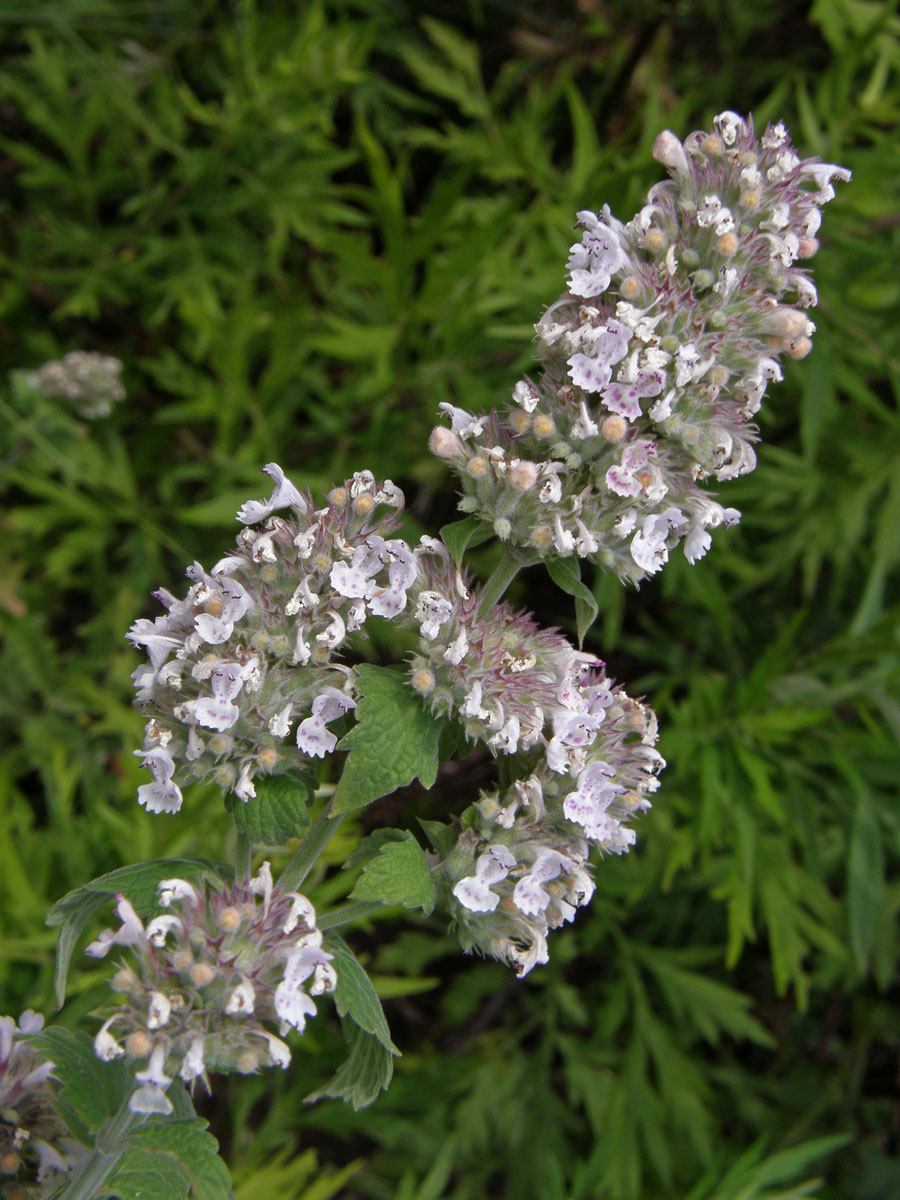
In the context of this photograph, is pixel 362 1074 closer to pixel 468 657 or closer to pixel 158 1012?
pixel 158 1012

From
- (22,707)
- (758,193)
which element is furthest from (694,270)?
(22,707)

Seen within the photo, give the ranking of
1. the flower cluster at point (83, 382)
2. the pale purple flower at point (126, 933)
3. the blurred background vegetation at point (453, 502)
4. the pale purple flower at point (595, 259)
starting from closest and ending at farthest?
the pale purple flower at point (126, 933)
the pale purple flower at point (595, 259)
the blurred background vegetation at point (453, 502)
the flower cluster at point (83, 382)

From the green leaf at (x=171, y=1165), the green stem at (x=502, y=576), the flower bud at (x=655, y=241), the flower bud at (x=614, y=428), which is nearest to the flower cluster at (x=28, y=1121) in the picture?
the green leaf at (x=171, y=1165)

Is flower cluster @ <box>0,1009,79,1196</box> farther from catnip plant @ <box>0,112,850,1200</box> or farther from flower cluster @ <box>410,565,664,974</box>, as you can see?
flower cluster @ <box>410,565,664,974</box>

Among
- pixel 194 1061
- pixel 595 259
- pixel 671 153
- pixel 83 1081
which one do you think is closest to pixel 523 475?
pixel 595 259

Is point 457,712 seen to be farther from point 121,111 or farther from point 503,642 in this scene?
point 121,111

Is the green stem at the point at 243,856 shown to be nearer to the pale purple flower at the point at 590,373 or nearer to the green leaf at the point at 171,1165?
the green leaf at the point at 171,1165
